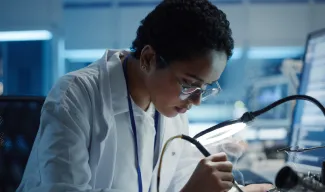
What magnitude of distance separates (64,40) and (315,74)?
6.59ft

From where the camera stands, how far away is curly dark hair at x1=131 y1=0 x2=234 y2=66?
888mm

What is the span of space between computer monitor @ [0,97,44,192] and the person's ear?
1.48ft

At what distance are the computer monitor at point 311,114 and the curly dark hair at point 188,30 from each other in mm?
462

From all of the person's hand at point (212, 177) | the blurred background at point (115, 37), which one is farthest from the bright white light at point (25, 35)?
the person's hand at point (212, 177)

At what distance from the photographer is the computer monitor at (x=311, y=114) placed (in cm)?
118

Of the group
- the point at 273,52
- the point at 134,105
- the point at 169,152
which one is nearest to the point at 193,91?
the point at 134,105

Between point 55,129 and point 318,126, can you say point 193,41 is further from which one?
point 318,126

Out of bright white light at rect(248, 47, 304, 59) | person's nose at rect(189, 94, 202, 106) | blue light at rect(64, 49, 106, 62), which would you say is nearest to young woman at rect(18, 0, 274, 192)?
person's nose at rect(189, 94, 202, 106)

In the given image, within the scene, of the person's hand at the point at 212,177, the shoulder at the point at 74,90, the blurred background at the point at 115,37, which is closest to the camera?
the person's hand at the point at 212,177

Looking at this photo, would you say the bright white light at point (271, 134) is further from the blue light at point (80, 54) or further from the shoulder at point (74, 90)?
the shoulder at point (74, 90)

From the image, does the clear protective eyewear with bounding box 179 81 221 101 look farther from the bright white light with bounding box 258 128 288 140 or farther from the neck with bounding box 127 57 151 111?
the bright white light with bounding box 258 128 288 140

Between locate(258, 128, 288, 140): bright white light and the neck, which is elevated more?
the neck

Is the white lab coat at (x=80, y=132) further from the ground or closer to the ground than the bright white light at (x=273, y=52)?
closer to the ground

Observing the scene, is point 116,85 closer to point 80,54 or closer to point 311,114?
point 311,114
